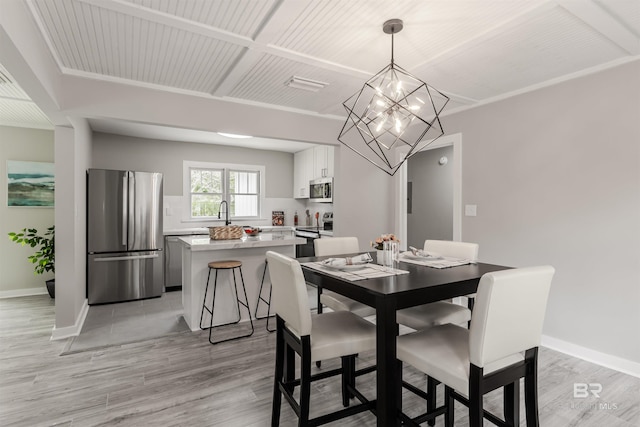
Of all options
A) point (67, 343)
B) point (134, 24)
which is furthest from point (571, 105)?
point (67, 343)

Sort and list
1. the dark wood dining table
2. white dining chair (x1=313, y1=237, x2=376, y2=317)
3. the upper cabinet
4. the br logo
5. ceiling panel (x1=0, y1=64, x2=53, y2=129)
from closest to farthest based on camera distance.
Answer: the dark wood dining table → the br logo → white dining chair (x1=313, y1=237, x2=376, y2=317) → ceiling panel (x1=0, y1=64, x2=53, y2=129) → the upper cabinet

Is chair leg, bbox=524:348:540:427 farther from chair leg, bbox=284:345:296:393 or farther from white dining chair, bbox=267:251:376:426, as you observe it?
chair leg, bbox=284:345:296:393

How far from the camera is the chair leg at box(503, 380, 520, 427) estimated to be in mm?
1538

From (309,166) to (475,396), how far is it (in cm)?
496

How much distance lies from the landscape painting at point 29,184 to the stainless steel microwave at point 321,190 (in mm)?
3812

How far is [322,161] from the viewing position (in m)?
5.55

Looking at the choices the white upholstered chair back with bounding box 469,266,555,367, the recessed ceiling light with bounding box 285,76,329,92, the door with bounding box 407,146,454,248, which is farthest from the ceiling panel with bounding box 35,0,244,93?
the door with bounding box 407,146,454,248

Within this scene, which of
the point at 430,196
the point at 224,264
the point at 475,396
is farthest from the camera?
the point at 430,196

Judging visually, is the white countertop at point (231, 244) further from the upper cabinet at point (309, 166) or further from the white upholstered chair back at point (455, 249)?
the upper cabinet at point (309, 166)

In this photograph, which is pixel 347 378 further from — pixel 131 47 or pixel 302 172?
pixel 302 172

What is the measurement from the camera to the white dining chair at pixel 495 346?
134 centimetres

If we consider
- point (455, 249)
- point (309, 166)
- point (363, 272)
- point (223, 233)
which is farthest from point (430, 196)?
point (363, 272)

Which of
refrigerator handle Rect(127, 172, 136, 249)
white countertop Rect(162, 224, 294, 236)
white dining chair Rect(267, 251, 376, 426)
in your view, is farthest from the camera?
white countertop Rect(162, 224, 294, 236)

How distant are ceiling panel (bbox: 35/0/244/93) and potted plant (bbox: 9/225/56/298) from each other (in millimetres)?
2789
